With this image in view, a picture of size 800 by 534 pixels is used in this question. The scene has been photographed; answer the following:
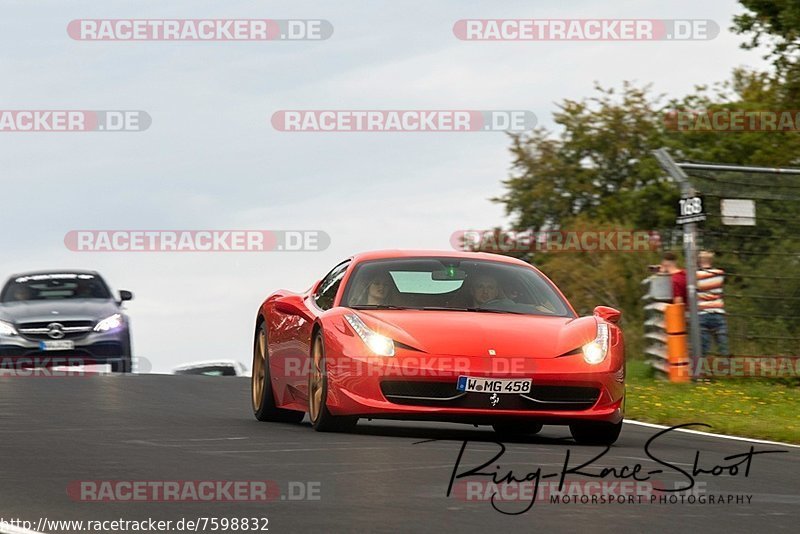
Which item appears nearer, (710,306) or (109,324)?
(710,306)

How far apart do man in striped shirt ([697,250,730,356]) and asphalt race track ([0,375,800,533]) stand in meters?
7.76

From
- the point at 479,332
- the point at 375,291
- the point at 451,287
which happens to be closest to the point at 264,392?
the point at 375,291

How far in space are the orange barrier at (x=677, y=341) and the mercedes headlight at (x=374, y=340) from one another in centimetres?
1050

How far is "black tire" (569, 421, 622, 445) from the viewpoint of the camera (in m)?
11.9

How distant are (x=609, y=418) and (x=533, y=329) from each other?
0.82 metres

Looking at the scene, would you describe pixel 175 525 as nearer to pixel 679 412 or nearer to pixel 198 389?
pixel 679 412

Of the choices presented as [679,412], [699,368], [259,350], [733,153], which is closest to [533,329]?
[259,350]

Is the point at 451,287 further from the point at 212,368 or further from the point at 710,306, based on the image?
the point at 212,368

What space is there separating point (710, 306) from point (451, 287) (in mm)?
9586

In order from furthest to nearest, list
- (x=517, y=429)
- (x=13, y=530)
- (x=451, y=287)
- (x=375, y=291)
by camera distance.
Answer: (x=517, y=429) < (x=451, y=287) < (x=375, y=291) < (x=13, y=530)

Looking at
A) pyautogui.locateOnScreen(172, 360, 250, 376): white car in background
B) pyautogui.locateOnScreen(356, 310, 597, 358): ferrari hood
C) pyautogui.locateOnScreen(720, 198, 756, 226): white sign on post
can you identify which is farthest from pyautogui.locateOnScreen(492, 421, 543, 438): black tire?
pyautogui.locateOnScreen(172, 360, 250, 376): white car in background

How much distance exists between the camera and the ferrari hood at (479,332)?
11.5 metres

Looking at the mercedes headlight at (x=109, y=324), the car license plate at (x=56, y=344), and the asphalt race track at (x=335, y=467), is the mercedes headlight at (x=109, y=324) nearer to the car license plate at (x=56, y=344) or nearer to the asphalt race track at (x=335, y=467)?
the car license plate at (x=56, y=344)

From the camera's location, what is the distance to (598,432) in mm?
11953
